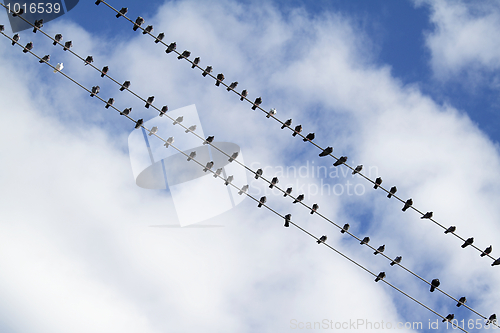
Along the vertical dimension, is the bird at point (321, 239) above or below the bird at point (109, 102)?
below

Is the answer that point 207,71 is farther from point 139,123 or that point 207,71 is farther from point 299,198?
point 299,198

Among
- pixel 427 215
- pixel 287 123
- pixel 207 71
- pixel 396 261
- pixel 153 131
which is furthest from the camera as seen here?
pixel 287 123

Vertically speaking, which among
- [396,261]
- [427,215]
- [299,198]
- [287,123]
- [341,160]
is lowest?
[396,261]

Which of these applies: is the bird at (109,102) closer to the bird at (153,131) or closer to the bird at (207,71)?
the bird at (153,131)

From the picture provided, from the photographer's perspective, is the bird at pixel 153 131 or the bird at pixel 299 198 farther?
the bird at pixel 299 198

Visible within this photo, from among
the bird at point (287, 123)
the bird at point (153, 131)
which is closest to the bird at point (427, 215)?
the bird at point (287, 123)

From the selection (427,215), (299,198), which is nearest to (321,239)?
(299,198)

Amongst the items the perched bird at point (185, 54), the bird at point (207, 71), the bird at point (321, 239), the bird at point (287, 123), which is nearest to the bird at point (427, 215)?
the bird at point (321, 239)

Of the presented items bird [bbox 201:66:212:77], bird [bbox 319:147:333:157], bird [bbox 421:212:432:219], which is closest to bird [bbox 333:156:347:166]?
bird [bbox 319:147:333:157]

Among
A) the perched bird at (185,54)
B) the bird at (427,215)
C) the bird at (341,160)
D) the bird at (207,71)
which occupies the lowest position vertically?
the bird at (427,215)

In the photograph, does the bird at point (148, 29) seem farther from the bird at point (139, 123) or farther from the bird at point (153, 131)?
the bird at point (153, 131)

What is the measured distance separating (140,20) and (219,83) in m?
4.59

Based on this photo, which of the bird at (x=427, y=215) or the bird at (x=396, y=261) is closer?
the bird at (x=396, y=261)

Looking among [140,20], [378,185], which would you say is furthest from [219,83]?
[378,185]
